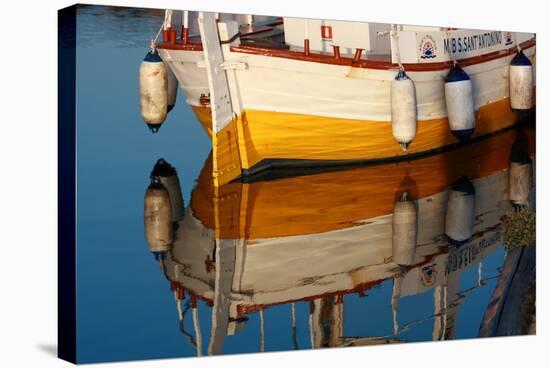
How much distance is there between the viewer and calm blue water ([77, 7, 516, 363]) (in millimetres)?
10844

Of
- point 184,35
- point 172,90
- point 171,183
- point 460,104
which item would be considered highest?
point 184,35

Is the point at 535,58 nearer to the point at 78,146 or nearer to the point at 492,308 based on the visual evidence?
the point at 492,308

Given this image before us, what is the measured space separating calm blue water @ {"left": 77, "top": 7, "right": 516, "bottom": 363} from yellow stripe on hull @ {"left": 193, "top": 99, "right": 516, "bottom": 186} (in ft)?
1.02

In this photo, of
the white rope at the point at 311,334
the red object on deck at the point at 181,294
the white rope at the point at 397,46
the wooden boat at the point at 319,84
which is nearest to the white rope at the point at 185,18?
the wooden boat at the point at 319,84

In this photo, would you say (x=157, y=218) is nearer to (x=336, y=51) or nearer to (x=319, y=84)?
(x=319, y=84)

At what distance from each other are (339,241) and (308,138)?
3.85 feet

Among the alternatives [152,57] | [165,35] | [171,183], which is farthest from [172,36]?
[171,183]

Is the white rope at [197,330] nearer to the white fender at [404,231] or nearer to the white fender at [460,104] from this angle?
the white fender at [404,231]

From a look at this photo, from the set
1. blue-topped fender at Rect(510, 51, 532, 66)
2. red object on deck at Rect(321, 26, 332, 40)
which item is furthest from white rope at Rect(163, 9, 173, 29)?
blue-topped fender at Rect(510, 51, 532, 66)

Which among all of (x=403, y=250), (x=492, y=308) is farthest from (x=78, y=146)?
(x=492, y=308)

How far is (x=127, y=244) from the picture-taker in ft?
38.0

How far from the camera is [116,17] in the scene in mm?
11305

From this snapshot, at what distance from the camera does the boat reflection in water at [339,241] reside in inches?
460

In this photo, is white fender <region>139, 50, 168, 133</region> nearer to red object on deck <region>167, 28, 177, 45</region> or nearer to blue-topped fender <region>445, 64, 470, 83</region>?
red object on deck <region>167, 28, 177, 45</region>
